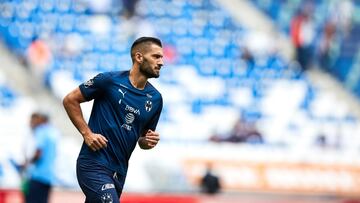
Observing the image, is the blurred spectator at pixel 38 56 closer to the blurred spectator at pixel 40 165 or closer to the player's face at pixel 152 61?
the blurred spectator at pixel 40 165

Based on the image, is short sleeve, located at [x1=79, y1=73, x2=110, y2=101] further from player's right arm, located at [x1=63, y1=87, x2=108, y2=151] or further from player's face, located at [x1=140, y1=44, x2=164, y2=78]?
player's face, located at [x1=140, y1=44, x2=164, y2=78]

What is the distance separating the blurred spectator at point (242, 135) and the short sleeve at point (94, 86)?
44.4 feet

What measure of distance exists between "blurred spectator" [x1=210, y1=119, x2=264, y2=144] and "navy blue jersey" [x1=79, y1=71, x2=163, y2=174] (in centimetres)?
1340

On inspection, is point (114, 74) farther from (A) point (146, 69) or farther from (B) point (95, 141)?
(B) point (95, 141)

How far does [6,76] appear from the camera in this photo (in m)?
21.4

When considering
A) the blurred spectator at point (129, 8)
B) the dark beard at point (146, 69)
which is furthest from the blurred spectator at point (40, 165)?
the blurred spectator at point (129, 8)

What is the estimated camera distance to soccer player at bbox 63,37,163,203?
812cm

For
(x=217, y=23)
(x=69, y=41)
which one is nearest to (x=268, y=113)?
(x=217, y=23)

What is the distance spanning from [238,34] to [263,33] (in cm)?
65

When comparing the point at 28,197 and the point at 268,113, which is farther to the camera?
the point at 268,113

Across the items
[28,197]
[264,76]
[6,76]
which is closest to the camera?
[28,197]

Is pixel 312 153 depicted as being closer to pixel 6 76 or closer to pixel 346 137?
pixel 346 137

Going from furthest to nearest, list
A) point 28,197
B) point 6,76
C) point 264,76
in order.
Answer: point 264,76
point 6,76
point 28,197

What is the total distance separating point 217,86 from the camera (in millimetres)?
22406
